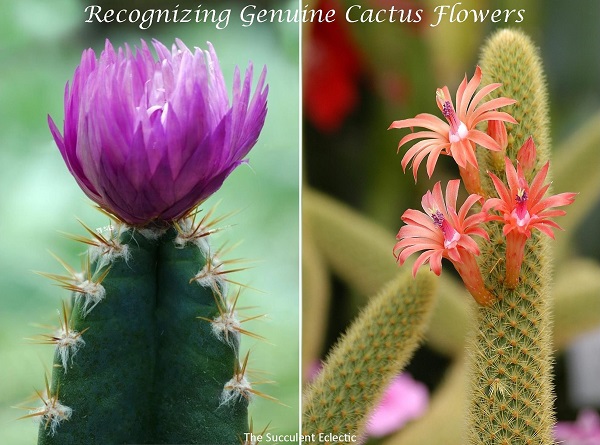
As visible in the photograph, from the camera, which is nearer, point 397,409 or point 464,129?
point 464,129

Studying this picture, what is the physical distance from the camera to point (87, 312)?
698 mm

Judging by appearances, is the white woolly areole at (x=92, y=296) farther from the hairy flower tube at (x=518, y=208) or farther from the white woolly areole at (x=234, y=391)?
the hairy flower tube at (x=518, y=208)

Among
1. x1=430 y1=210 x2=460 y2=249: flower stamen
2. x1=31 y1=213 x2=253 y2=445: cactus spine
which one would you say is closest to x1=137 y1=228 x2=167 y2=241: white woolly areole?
x1=31 y1=213 x2=253 y2=445: cactus spine

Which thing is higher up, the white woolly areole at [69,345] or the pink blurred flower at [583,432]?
the white woolly areole at [69,345]

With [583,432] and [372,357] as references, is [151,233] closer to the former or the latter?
[372,357]

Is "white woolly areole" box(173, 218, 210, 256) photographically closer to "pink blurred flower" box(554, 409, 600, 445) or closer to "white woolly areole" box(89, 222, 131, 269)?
"white woolly areole" box(89, 222, 131, 269)

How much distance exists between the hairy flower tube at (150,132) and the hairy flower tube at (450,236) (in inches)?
7.1

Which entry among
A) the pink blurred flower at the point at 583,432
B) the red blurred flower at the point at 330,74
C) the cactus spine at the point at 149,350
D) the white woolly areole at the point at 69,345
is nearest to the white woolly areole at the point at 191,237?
the cactus spine at the point at 149,350

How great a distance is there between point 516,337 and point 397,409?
23 centimetres

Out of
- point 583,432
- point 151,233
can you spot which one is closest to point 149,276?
point 151,233

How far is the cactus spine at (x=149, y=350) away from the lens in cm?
70

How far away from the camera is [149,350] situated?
2.41 feet

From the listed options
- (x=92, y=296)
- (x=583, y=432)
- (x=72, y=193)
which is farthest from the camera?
(x=583, y=432)

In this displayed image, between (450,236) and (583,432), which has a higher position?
(450,236)
